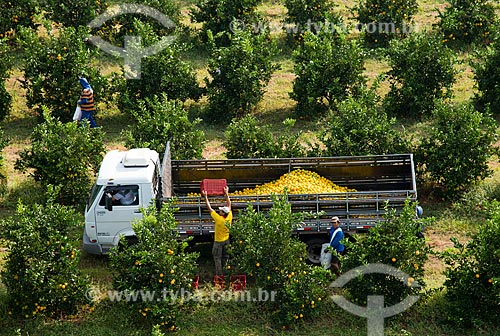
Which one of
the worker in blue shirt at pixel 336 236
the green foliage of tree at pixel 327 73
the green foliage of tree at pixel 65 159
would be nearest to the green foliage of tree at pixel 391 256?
the worker in blue shirt at pixel 336 236

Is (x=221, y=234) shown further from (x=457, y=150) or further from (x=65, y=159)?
(x=457, y=150)

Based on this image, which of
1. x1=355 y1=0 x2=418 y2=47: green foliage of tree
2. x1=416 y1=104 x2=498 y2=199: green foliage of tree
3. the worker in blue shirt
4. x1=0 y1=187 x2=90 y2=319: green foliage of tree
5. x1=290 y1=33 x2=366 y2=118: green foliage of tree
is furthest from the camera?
x1=355 y1=0 x2=418 y2=47: green foliage of tree

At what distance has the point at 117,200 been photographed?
56.0 ft

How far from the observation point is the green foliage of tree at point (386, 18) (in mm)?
28531

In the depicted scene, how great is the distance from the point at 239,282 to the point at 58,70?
994 cm

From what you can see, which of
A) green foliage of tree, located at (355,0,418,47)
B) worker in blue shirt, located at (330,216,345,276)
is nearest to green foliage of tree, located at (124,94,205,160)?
worker in blue shirt, located at (330,216,345,276)

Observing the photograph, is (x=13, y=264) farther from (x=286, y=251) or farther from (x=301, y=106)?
(x=301, y=106)

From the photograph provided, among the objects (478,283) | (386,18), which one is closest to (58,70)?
(386,18)

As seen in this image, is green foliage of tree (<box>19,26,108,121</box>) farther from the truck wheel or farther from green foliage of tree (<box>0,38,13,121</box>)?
the truck wheel

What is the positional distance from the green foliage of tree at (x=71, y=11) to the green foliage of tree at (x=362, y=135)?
11.8 metres

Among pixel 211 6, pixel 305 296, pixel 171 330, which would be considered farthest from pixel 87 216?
pixel 211 6

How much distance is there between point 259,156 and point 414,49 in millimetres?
6635

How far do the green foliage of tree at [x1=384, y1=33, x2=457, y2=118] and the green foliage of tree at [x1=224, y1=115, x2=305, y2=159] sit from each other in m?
4.72

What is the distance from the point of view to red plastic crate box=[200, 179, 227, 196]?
17.7 meters
